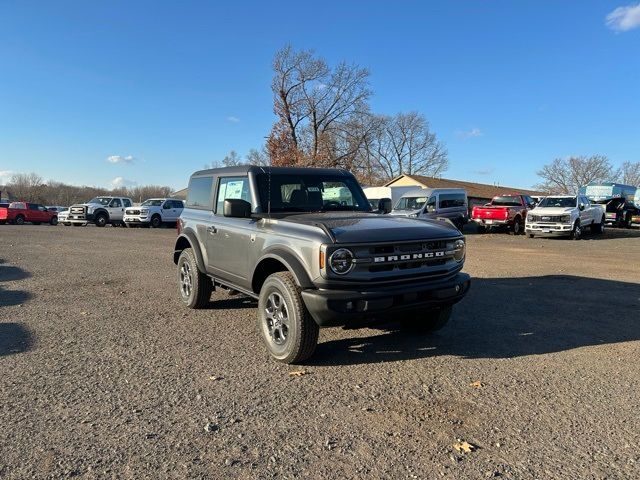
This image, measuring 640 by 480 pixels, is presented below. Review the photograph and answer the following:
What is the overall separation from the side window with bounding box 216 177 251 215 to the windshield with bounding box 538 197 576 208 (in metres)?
19.6

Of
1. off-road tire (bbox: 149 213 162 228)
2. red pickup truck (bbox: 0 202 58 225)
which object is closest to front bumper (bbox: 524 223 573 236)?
off-road tire (bbox: 149 213 162 228)

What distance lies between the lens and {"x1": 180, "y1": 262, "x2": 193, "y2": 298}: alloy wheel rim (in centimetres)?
704

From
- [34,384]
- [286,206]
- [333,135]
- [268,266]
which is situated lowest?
[34,384]

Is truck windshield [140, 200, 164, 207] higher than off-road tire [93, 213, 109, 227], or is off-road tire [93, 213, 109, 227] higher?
truck windshield [140, 200, 164, 207]

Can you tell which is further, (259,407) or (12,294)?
(12,294)

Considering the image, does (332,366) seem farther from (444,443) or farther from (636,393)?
(636,393)

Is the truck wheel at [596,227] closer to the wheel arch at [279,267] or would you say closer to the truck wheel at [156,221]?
the wheel arch at [279,267]

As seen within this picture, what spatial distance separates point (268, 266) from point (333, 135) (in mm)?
46345

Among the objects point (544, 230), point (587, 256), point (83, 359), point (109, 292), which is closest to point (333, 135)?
point (544, 230)

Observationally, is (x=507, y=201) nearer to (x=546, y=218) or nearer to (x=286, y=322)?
(x=546, y=218)

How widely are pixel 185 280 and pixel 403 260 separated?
3903 mm

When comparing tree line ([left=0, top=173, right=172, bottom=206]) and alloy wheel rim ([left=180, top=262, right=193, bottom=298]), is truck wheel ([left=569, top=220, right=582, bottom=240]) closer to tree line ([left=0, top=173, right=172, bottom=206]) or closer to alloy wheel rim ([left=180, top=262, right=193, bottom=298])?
alloy wheel rim ([left=180, top=262, right=193, bottom=298])

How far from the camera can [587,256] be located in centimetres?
1455

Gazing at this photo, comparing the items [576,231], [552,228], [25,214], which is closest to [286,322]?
[552,228]
